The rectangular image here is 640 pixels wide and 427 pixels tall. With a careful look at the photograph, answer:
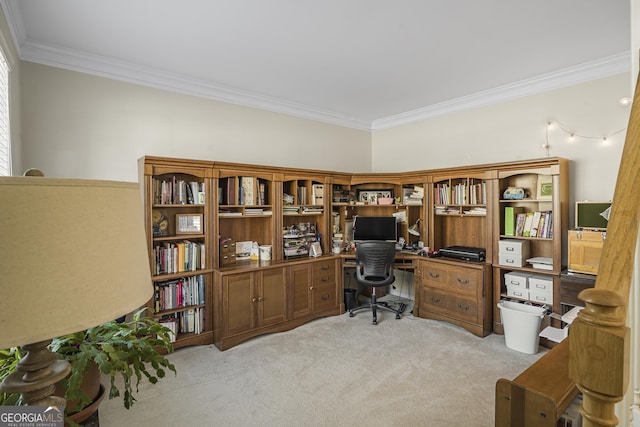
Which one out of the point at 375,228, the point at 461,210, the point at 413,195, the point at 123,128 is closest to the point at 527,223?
the point at 461,210

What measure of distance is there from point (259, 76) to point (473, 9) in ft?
6.92

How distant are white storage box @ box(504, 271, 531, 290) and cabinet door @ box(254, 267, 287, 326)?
2446mm

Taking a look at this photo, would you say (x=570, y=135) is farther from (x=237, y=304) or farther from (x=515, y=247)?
(x=237, y=304)

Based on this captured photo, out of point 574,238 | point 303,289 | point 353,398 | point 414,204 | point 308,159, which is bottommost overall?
point 353,398

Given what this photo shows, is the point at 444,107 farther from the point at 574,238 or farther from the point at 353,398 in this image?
the point at 353,398

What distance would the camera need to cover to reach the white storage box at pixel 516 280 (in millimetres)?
3430

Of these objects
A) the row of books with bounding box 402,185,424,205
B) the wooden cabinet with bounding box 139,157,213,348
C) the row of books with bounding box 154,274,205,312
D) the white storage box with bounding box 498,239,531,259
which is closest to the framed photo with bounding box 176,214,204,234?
the wooden cabinet with bounding box 139,157,213,348

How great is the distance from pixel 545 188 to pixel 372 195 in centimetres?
213

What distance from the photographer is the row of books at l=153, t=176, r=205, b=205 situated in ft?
10.3

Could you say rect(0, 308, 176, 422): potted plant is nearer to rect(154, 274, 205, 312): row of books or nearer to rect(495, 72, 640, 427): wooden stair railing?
rect(495, 72, 640, 427): wooden stair railing

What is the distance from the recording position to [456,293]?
12.3 feet

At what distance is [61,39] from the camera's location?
271cm

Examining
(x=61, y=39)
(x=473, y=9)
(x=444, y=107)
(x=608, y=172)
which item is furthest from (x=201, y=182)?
(x=608, y=172)

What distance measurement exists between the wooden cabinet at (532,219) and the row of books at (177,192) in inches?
127
